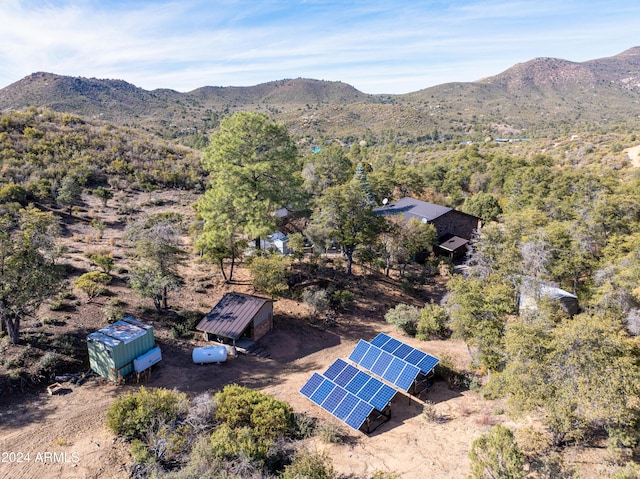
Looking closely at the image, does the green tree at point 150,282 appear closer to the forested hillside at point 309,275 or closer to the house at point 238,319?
the forested hillside at point 309,275

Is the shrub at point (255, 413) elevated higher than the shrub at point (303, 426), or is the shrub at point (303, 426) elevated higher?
the shrub at point (255, 413)

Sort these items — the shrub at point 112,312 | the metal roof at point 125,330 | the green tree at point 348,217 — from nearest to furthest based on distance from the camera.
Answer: the metal roof at point 125,330 < the shrub at point 112,312 < the green tree at point 348,217

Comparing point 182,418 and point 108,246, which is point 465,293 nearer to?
point 182,418

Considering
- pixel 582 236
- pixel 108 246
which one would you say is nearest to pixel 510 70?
pixel 582 236

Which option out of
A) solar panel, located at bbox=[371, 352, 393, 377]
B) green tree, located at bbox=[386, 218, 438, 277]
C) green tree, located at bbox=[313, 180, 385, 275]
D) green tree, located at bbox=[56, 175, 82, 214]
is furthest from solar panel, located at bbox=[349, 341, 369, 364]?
green tree, located at bbox=[56, 175, 82, 214]

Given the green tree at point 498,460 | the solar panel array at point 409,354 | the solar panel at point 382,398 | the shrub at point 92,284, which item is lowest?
the solar panel array at point 409,354

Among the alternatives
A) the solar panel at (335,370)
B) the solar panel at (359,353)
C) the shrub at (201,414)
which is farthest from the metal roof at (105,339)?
the solar panel at (359,353)

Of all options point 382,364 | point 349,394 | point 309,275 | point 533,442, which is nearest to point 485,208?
point 309,275

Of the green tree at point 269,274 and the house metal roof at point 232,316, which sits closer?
the house metal roof at point 232,316
